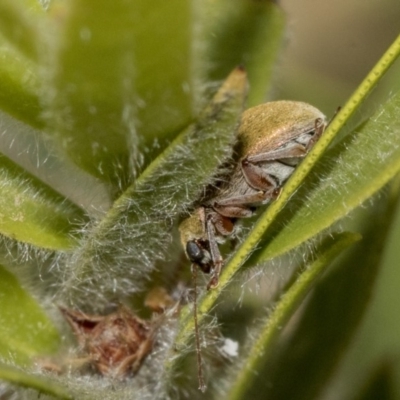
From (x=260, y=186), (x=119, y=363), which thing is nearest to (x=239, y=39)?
(x=260, y=186)

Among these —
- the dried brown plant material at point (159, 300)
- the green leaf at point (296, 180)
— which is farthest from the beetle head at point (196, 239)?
the green leaf at point (296, 180)

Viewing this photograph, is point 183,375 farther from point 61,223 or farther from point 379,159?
point 379,159

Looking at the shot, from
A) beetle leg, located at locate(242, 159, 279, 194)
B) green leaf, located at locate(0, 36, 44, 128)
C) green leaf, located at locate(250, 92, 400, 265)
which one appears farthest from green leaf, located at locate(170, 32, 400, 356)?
beetle leg, located at locate(242, 159, 279, 194)

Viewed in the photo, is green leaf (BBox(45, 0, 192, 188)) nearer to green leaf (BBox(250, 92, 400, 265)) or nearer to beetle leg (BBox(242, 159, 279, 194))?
green leaf (BBox(250, 92, 400, 265))

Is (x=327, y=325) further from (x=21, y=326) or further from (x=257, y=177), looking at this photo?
(x=21, y=326)

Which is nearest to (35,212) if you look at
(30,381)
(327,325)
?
(30,381)
